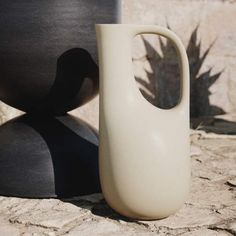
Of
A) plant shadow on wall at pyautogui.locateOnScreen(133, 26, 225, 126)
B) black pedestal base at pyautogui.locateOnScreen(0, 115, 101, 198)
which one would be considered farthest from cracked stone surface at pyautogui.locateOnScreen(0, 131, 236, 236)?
plant shadow on wall at pyautogui.locateOnScreen(133, 26, 225, 126)

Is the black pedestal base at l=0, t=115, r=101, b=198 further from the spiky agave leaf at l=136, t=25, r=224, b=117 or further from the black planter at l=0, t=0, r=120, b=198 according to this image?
the spiky agave leaf at l=136, t=25, r=224, b=117

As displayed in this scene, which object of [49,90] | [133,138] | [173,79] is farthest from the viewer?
[173,79]

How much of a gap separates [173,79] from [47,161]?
238 cm

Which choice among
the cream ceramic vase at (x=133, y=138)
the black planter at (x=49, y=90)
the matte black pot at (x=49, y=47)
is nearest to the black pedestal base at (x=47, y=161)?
the black planter at (x=49, y=90)

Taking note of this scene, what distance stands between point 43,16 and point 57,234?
2.74 feet

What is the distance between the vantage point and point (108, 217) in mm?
2148

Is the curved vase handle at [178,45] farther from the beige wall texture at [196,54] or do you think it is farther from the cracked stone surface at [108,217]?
the beige wall texture at [196,54]

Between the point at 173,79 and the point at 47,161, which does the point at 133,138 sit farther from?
the point at 173,79

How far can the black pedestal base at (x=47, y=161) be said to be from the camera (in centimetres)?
237

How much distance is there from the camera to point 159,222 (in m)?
2.09

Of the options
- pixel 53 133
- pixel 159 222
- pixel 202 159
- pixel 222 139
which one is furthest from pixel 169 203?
pixel 222 139

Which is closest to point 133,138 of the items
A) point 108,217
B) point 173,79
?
point 108,217

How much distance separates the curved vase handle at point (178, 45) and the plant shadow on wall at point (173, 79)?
2280mm

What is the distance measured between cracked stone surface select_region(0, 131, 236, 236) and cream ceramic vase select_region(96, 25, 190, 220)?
0.27ft
